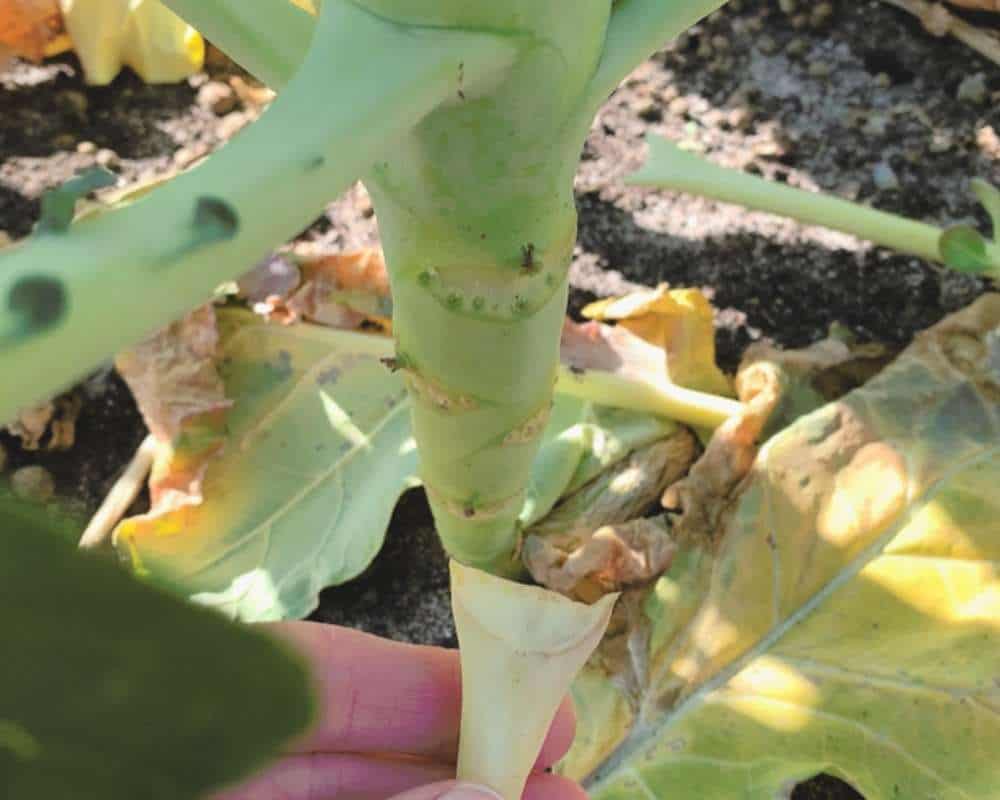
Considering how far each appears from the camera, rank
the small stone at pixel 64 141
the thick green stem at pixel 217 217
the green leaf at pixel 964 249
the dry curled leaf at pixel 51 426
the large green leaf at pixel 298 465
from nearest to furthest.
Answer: the thick green stem at pixel 217 217 → the green leaf at pixel 964 249 → the large green leaf at pixel 298 465 → the dry curled leaf at pixel 51 426 → the small stone at pixel 64 141

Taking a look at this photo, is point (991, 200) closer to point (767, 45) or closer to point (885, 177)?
point (885, 177)

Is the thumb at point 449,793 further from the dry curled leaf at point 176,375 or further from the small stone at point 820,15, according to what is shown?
the small stone at point 820,15

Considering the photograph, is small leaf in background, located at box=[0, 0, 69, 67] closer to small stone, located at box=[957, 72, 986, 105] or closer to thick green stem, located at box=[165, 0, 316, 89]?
thick green stem, located at box=[165, 0, 316, 89]

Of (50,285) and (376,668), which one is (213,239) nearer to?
(50,285)

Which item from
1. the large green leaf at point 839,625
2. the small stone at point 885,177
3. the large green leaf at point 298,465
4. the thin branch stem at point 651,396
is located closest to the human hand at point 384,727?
the large green leaf at point 839,625

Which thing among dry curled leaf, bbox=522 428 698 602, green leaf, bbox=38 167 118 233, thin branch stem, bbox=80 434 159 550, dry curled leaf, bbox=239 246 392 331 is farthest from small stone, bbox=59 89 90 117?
green leaf, bbox=38 167 118 233

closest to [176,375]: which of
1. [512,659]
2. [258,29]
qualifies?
[512,659]

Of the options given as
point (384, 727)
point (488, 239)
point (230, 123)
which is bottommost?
point (384, 727)
